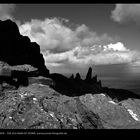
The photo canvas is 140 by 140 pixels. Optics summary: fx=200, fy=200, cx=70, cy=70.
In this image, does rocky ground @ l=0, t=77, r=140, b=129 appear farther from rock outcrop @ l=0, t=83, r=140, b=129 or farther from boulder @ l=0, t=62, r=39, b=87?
boulder @ l=0, t=62, r=39, b=87

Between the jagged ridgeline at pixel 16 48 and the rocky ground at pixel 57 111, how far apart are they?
9780 mm

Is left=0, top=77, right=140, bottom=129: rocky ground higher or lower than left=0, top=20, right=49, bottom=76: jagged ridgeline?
lower

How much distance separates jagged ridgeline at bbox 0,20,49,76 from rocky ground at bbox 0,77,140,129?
32.1 ft

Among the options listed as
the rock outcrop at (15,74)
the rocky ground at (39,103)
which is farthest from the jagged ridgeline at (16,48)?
the rock outcrop at (15,74)

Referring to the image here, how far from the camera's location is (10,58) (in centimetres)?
4319

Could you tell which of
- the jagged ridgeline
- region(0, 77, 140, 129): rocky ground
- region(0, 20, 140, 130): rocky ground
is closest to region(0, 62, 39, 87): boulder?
region(0, 20, 140, 130): rocky ground

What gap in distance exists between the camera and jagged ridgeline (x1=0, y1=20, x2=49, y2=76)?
44.2m

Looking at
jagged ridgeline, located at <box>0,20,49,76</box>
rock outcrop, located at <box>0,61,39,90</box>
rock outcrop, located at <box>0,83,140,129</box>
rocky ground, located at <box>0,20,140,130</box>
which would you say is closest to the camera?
rock outcrop, located at <box>0,83,140,129</box>

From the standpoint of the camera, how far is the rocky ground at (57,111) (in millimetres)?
25766

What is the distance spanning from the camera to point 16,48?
4769 centimetres

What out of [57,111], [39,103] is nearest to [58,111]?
[57,111]

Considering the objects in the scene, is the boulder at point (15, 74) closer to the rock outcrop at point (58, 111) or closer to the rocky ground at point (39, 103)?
the rocky ground at point (39, 103)
